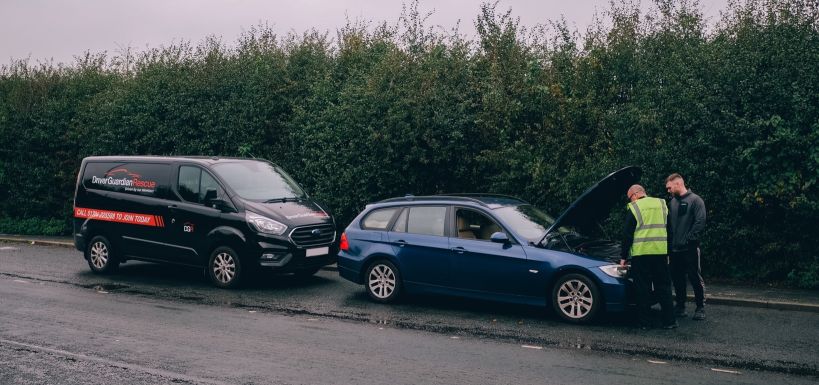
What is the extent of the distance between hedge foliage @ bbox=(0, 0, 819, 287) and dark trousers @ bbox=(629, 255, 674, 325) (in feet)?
11.1

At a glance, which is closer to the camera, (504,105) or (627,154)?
(627,154)

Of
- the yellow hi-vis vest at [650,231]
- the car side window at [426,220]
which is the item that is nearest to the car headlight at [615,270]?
the yellow hi-vis vest at [650,231]

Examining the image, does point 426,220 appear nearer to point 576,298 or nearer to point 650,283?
point 576,298

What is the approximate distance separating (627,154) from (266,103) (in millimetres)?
8853

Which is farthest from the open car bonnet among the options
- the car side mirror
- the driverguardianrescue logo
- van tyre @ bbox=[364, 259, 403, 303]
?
the driverguardianrescue logo

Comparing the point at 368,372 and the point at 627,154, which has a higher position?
the point at 627,154

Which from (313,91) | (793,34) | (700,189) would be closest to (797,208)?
(700,189)

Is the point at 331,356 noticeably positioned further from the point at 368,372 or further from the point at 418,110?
the point at 418,110

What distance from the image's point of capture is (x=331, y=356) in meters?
8.08

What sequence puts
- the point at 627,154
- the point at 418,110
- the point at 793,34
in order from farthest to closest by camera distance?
1. the point at 418,110
2. the point at 627,154
3. the point at 793,34

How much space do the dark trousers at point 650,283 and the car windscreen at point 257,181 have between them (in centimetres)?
626

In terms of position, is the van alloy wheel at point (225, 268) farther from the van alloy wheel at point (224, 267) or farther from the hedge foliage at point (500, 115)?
the hedge foliage at point (500, 115)

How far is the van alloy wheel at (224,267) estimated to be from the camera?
497 inches

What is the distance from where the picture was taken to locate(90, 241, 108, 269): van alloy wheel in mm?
14195
